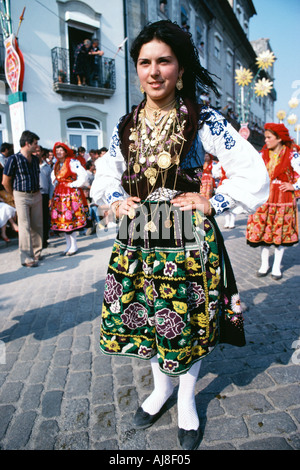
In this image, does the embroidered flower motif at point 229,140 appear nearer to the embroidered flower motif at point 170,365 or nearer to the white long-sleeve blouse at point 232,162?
the white long-sleeve blouse at point 232,162

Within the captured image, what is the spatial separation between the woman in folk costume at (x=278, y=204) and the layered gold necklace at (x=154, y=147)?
9.92 feet

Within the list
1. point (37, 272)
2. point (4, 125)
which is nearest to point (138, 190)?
point (37, 272)

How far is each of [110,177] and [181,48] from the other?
800mm

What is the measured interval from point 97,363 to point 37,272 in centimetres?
298

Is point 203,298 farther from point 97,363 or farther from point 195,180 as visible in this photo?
point 97,363

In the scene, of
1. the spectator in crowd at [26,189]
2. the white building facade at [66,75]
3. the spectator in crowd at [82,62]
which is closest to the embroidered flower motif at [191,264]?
the spectator in crowd at [26,189]

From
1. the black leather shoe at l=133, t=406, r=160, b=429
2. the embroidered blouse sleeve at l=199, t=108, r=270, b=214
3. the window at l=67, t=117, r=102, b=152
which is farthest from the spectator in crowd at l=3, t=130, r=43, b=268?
the window at l=67, t=117, r=102, b=152

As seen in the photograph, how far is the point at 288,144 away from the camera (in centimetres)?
430

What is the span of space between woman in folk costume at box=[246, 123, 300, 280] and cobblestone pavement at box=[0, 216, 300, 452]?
2.49ft

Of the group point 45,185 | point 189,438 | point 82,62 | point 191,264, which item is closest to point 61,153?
point 45,185

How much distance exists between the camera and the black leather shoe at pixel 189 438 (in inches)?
68.7

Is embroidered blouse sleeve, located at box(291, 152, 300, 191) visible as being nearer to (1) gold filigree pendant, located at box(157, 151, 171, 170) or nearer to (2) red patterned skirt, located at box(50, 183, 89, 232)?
(1) gold filigree pendant, located at box(157, 151, 171, 170)

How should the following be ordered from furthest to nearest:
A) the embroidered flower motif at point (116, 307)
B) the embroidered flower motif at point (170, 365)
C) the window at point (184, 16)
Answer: the window at point (184, 16) < the embroidered flower motif at point (116, 307) < the embroidered flower motif at point (170, 365)

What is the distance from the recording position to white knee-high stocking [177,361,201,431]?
1828 mm
